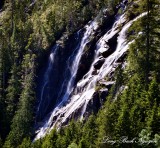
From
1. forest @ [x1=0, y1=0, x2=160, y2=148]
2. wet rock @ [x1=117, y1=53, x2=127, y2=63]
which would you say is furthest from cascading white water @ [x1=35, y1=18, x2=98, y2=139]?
wet rock @ [x1=117, y1=53, x2=127, y2=63]

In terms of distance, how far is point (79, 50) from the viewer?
63344mm

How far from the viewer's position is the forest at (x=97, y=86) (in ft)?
91.8

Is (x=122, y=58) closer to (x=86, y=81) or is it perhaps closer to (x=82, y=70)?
(x=86, y=81)

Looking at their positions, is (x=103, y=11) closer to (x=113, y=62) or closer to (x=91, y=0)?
(x=91, y=0)

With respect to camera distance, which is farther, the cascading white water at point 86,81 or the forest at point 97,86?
the cascading white water at point 86,81

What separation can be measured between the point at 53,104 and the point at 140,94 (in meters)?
30.5

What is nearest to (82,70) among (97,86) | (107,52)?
(107,52)

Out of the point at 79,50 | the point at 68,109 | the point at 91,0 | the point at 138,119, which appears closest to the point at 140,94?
the point at 138,119

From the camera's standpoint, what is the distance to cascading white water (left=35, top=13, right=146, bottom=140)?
159 feet

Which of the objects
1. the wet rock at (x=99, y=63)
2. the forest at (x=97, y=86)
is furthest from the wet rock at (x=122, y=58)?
the wet rock at (x=99, y=63)

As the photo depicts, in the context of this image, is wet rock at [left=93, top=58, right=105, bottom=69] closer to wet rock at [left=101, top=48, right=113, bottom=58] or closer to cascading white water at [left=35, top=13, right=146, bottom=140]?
cascading white water at [left=35, top=13, right=146, bottom=140]

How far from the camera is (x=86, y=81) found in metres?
52.7

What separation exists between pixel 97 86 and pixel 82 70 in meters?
12.5

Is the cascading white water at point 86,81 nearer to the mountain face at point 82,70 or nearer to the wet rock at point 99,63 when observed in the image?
the mountain face at point 82,70
